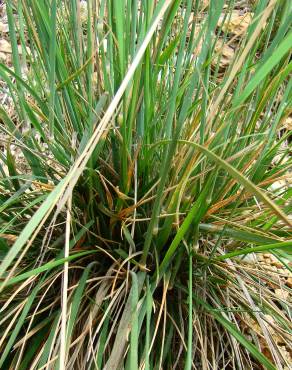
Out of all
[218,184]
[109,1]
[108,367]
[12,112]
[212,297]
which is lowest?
[108,367]

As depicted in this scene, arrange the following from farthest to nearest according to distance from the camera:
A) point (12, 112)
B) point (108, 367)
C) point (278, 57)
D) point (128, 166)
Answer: point (12, 112)
point (128, 166)
point (108, 367)
point (278, 57)

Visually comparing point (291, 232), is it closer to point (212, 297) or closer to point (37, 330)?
point (212, 297)

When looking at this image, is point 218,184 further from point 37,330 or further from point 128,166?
point 37,330

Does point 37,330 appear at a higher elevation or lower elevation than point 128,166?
lower

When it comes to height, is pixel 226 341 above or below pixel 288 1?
below

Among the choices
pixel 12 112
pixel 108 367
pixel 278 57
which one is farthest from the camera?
pixel 12 112

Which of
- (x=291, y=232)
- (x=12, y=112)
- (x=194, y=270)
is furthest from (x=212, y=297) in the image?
(x=12, y=112)

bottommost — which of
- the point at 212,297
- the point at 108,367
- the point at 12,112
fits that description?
the point at 108,367

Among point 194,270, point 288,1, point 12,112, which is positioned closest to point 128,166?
point 194,270

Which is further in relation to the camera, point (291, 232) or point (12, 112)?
point (12, 112)
